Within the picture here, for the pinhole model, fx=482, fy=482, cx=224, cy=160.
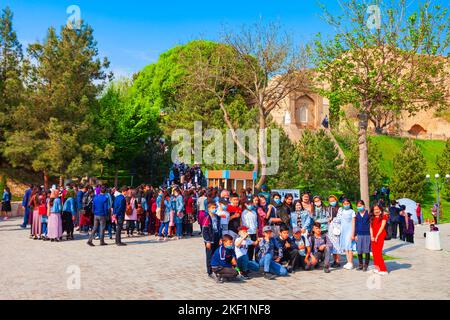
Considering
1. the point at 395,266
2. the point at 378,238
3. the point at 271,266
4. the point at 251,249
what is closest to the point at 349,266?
the point at 378,238

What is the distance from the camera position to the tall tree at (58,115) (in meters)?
30.2

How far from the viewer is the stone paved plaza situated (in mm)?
9305

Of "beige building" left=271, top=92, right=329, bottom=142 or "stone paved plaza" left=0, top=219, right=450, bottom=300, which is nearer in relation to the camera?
"stone paved plaza" left=0, top=219, right=450, bottom=300

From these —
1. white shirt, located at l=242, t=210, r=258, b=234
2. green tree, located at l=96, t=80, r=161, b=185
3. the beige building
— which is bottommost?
white shirt, located at l=242, t=210, r=258, b=234

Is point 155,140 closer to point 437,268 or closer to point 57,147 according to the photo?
point 57,147

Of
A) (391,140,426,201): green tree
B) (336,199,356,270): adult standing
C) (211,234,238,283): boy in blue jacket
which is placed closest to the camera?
(211,234,238,283): boy in blue jacket

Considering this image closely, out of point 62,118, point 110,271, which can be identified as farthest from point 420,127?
point 110,271

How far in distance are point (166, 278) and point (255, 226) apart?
8.94 ft

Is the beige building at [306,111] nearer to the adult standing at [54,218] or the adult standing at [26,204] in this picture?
the adult standing at [26,204]

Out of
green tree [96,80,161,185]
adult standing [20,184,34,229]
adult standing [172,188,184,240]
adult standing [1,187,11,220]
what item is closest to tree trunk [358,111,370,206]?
adult standing [172,188,184,240]

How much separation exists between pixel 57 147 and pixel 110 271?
2042 cm

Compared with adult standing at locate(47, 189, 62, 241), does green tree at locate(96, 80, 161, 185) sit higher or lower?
higher

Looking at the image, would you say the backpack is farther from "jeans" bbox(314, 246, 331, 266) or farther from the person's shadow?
the person's shadow

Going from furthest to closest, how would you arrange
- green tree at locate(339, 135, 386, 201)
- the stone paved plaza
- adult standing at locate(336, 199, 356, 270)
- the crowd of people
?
1. green tree at locate(339, 135, 386, 201)
2. adult standing at locate(336, 199, 356, 270)
3. the crowd of people
4. the stone paved plaza
